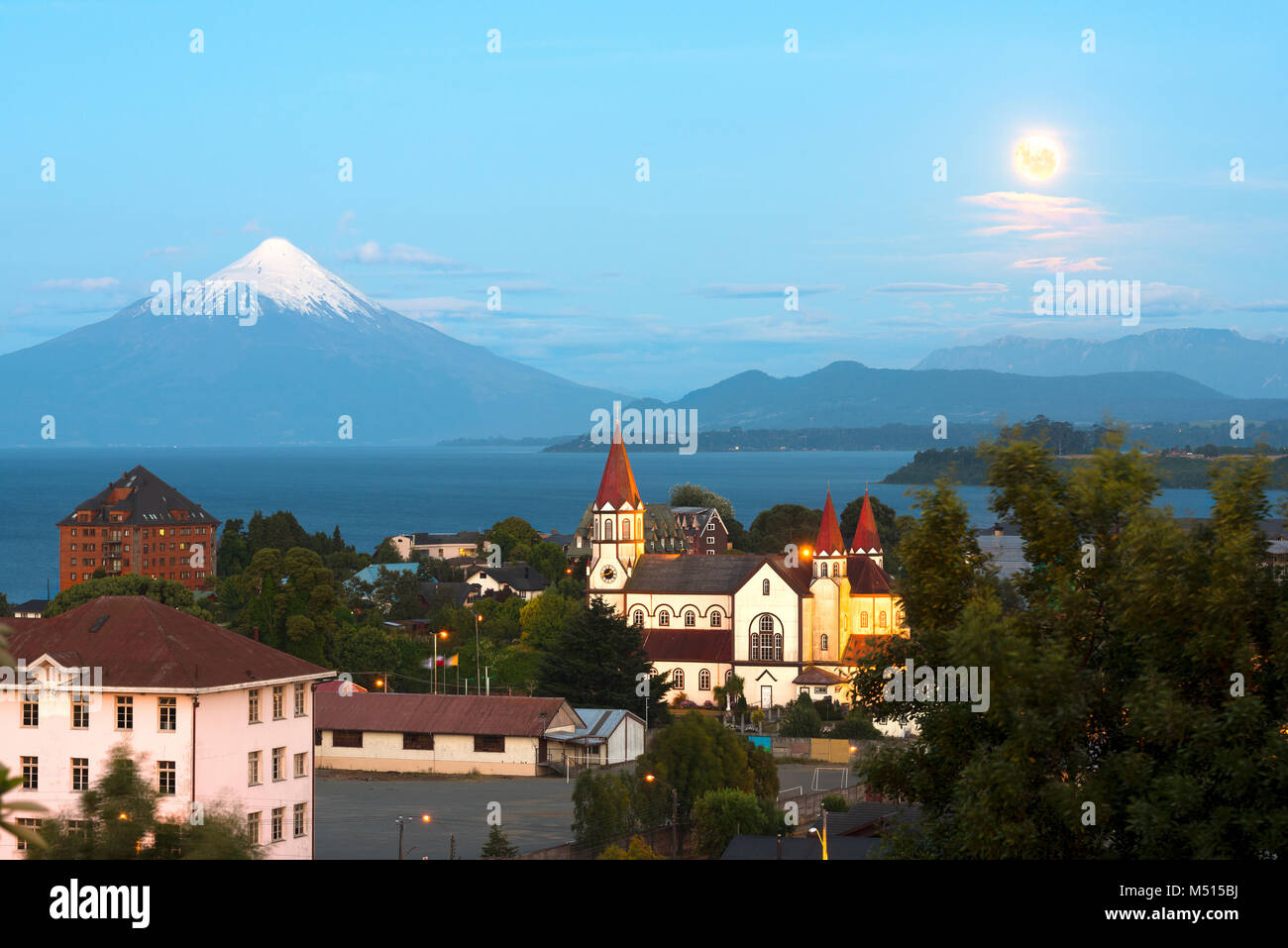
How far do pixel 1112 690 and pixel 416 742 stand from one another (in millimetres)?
45044

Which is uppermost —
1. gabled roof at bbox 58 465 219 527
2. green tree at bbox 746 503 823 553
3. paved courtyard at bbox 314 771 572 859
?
gabled roof at bbox 58 465 219 527

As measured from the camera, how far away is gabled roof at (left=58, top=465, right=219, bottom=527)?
5330 inches

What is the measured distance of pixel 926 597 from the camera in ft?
54.0

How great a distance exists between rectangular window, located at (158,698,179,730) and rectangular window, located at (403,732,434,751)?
25.8 m

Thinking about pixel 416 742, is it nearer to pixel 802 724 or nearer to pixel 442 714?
pixel 442 714

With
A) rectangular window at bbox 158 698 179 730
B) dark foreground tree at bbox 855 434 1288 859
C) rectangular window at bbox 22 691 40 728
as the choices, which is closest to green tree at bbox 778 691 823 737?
rectangular window at bbox 158 698 179 730

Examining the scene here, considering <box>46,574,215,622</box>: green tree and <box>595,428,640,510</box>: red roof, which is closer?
<box>46,574,215,622</box>: green tree

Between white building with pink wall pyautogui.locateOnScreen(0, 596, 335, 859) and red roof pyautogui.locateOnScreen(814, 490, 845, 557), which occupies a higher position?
red roof pyautogui.locateOnScreen(814, 490, 845, 557)

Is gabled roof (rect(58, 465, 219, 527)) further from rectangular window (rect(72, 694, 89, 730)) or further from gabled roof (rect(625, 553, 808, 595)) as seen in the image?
rectangular window (rect(72, 694, 89, 730))

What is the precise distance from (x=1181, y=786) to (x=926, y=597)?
407 cm

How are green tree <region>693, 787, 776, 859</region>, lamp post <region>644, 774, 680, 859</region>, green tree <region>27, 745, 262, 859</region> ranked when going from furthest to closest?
lamp post <region>644, 774, 680, 859</region>
green tree <region>693, 787, 776, 859</region>
green tree <region>27, 745, 262, 859</region>

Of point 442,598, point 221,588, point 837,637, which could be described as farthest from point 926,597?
point 442,598

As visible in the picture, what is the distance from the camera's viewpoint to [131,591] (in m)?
80.4
